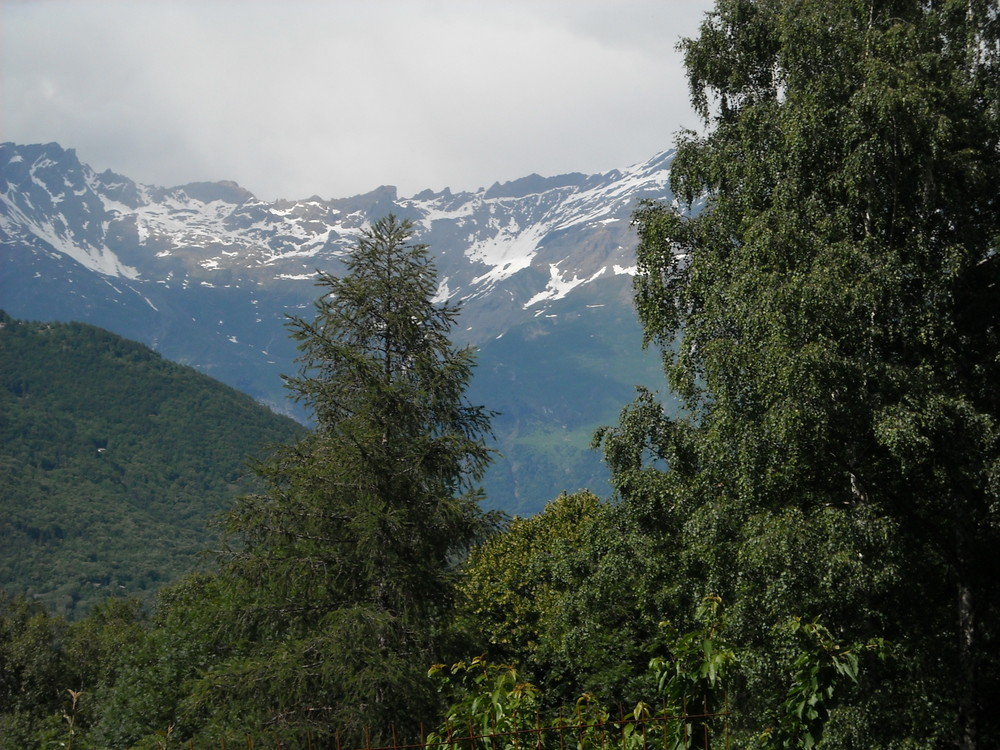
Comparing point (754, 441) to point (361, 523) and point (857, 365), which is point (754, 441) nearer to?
point (857, 365)

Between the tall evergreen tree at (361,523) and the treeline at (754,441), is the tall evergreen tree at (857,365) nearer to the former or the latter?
the treeline at (754,441)

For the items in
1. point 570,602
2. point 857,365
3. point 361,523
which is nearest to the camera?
point 857,365

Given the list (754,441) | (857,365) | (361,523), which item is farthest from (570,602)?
(857,365)

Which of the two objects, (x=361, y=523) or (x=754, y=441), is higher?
(x=754, y=441)

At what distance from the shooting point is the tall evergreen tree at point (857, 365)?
1236cm

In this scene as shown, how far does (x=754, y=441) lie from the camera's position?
1288 cm

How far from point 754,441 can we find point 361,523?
606 cm

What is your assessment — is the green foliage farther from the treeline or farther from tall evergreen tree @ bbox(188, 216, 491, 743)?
tall evergreen tree @ bbox(188, 216, 491, 743)

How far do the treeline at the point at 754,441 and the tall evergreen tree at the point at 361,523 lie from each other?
53 millimetres

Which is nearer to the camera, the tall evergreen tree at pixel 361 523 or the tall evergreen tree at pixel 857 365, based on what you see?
the tall evergreen tree at pixel 857 365

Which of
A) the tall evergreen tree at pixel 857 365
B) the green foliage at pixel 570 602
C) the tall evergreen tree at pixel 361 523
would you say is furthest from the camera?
the green foliage at pixel 570 602

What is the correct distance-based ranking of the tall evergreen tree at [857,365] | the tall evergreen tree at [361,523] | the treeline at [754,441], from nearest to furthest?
1. the tall evergreen tree at [857,365]
2. the treeline at [754,441]
3. the tall evergreen tree at [361,523]

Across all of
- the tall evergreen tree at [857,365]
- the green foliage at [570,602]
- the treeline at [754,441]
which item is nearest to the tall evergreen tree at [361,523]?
the treeline at [754,441]

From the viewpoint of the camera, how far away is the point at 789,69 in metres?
15.6
